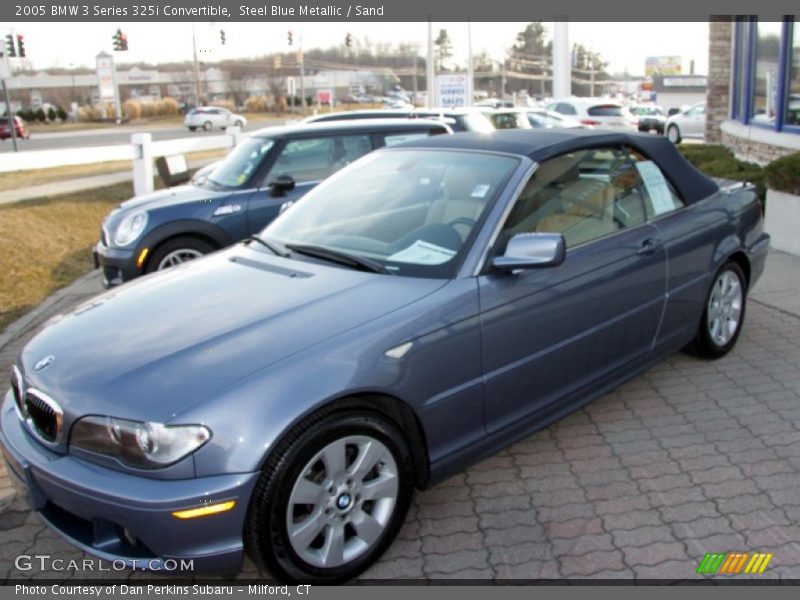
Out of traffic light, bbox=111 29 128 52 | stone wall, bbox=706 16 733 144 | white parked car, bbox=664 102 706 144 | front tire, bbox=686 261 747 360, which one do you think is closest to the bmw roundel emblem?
front tire, bbox=686 261 747 360

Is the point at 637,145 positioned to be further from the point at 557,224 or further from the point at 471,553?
the point at 471,553

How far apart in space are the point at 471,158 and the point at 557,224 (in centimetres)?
56

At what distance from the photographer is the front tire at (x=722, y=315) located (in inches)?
189

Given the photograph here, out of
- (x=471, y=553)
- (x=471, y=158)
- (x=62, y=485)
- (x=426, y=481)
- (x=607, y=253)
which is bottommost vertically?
(x=471, y=553)

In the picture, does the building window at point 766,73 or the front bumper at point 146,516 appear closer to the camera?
the front bumper at point 146,516

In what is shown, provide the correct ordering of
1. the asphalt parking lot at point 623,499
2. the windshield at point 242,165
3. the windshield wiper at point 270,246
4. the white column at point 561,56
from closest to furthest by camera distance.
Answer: the asphalt parking lot at point 623,499
the windshield wiper at point 270,246
the windshield at point 242,165
the white column at point 561,56

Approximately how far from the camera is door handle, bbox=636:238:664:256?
159 inches

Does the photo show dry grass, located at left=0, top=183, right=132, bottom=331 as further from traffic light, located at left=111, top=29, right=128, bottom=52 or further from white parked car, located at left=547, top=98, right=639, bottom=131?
white parked car, located at left=547, top=98, right=639, bottom=131

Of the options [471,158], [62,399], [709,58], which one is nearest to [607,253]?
[471,158]

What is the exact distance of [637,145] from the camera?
4.46m

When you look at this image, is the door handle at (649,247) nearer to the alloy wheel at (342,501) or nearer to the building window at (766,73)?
the alloy wheel at (342,501)

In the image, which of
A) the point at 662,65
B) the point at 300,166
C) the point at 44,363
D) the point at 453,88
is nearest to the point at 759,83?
the point at 300,166

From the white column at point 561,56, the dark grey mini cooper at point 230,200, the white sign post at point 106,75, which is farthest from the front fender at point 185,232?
the white sign post at point 106,75

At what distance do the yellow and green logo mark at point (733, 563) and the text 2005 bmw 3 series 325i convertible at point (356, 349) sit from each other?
93 centimetres
